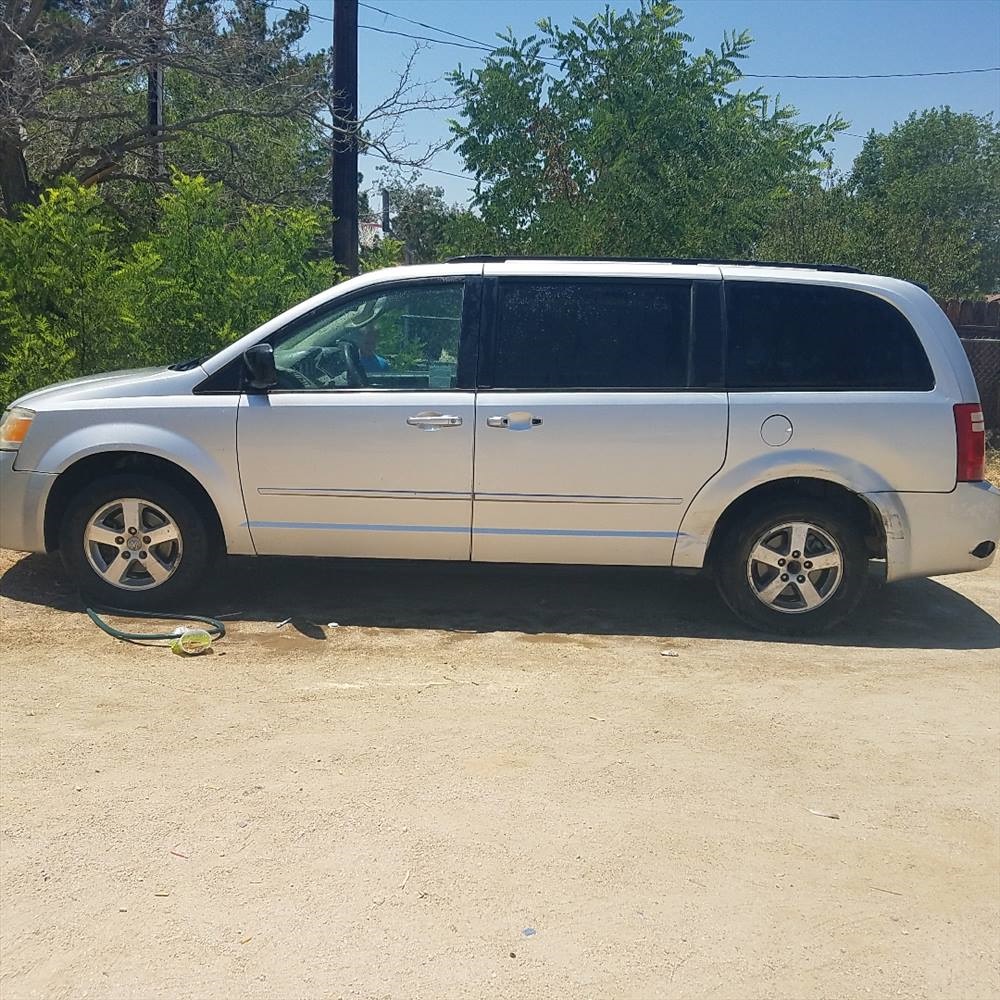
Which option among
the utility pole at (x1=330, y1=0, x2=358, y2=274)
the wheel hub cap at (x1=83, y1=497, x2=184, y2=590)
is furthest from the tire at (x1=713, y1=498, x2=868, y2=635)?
the utility pole at (x1=330, y1=0, x2=358, y2=274)

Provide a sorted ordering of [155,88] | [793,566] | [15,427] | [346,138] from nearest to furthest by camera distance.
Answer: [793,566], [15,427], [346,138], [155,88]

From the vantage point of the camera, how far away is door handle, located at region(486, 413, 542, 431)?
570cm

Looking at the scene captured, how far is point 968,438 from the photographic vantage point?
573cm

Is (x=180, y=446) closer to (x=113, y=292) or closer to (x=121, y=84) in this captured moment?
(x=113, y=292)

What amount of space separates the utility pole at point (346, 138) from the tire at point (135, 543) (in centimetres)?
550

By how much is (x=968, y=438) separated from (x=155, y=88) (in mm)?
10780

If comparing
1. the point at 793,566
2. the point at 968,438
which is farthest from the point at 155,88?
the point at 968,438

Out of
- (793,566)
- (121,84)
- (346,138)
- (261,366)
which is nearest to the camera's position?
(261,366)

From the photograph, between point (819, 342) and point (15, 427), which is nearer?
point (819, 342)

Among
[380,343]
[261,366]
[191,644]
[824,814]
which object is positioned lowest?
[824,814]

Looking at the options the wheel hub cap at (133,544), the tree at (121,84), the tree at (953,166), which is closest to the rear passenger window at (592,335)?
the wheel hub cap at (133,544)

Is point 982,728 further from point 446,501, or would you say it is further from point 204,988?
point 204,988

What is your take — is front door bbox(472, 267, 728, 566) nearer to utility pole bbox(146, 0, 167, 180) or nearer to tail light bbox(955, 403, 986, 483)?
tail light bbox(955, 403, 986, 483)

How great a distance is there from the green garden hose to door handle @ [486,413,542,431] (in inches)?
72.1
